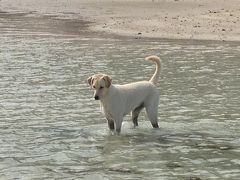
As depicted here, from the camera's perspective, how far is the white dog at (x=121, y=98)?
33.9ft

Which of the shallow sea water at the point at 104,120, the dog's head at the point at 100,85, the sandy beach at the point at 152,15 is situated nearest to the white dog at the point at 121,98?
the dog's head at the point at 100,85

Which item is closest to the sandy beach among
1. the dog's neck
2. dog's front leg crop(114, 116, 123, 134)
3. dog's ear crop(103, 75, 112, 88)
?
dog's front leg crop(114, 116, 123, 134)

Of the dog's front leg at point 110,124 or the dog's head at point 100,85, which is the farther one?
the dog's front leg at point 110,124

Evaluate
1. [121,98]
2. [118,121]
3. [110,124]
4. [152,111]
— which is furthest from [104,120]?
[121,98]

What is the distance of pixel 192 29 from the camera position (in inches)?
1226

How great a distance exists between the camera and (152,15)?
125 feet

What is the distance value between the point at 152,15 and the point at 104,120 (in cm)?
2648

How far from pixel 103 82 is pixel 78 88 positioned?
5747 millimetres

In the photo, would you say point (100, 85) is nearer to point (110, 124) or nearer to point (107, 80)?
point (107, 80)

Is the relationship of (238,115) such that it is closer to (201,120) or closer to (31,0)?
(201,120)

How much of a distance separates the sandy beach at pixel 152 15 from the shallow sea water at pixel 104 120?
5811 millimetres

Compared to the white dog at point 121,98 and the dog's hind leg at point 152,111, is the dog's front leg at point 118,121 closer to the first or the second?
the white dog at point 121,98

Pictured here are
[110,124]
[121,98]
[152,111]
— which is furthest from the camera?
[152,111]

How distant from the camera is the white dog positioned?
10336 mm
